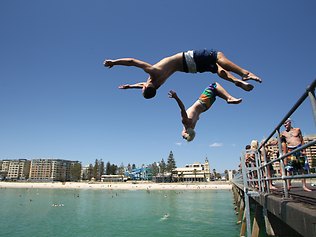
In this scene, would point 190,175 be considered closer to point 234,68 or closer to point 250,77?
point 234,68

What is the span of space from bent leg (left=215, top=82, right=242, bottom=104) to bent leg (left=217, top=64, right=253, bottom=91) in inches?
31.7

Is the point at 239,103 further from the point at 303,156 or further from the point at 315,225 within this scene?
the point at 303,156

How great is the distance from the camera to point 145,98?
5.39 metres

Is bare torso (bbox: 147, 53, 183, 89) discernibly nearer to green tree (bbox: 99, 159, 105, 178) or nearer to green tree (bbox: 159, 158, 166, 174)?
green tree (bbox: 159, 158, 166, 174)

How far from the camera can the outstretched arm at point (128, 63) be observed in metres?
5.00

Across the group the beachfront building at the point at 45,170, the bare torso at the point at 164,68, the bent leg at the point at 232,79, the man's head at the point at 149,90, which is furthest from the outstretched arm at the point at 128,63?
the beachfront building at the point at 45,170

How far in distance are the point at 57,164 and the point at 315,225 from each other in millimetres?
203966

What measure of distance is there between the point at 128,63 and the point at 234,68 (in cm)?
204

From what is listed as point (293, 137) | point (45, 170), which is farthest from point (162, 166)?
point (293, 137)

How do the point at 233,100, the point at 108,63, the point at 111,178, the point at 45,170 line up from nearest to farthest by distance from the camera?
the point at 108,63
the point at 233,100
the point at 111,178
the point at 45,170

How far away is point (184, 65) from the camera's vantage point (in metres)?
5.11

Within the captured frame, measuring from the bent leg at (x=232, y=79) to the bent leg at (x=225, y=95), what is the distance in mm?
806

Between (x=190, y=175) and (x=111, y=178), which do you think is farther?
(x=111, y=178)

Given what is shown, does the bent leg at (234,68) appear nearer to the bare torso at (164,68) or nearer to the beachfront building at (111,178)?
the bare torso at (164,68)
